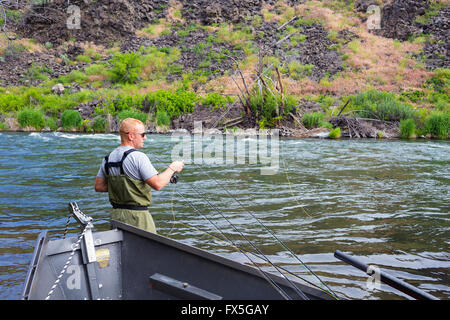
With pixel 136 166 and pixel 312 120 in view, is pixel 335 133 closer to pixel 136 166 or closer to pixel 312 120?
pixel 312 120

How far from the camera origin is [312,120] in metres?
21.9

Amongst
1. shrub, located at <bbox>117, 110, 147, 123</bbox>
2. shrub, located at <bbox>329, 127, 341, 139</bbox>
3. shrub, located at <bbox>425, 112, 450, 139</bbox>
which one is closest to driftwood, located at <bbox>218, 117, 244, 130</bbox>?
shrub, located at <bbox>117, 110, 147, 123</bbox>

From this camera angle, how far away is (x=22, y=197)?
8.33 metres

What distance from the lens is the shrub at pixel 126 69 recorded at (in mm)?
32334

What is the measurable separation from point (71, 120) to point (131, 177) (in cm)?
2021

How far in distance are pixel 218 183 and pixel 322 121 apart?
553 inches

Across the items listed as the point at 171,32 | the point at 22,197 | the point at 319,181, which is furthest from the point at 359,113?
the point at 171,32

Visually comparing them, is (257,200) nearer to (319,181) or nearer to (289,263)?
(319,181)

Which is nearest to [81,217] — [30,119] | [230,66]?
[30,119]

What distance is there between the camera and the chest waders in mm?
3846

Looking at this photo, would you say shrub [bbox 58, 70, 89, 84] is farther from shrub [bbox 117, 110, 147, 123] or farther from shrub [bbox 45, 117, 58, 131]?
shrub [bbox 117, 110, 147, 123]

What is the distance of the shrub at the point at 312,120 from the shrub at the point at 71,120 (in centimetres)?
1288

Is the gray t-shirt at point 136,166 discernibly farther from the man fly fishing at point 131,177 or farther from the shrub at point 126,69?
the shrub at point 126,69
